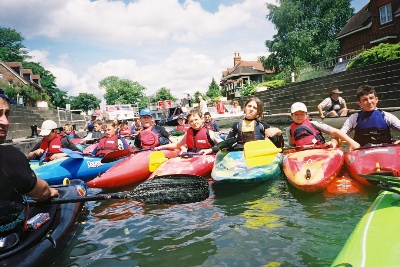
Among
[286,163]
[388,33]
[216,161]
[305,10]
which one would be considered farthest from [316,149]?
[305,10]

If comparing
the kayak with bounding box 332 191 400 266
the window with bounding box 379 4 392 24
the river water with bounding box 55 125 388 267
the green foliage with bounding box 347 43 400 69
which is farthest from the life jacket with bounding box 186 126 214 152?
the window with bounding box 379 4 392 24

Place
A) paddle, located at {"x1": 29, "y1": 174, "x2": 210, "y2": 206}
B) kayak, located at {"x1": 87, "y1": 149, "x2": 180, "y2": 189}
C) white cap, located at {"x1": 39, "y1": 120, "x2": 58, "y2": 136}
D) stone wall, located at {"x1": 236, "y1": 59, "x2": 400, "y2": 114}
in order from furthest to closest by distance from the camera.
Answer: stone wall, located at {"x1": 236, "y1": 59, "x2": 400, "y2": 114}
white cap, located at {"x1": 39, "y1": 120, "x2": 58, "y2": 136}
kayak, located at {"x1": 87, "y1": 149, "x2": 180, "y2": 189}
paddle, located at {"x1": 29, "y1": 174, "x2": 210, "y2": 206}

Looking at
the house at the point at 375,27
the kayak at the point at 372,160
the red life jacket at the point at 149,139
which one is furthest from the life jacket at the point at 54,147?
the house at the point at 375,27

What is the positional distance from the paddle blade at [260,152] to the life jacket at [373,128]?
118cm

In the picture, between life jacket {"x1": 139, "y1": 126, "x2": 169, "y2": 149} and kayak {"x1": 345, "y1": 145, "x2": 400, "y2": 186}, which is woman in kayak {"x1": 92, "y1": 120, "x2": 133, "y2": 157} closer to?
life jacket {"x1": 139, "y1": 126, "x2": 169, "y2": 149}

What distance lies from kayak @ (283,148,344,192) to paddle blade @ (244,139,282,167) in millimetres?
327

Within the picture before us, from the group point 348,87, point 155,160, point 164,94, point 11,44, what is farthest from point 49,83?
point 155,160

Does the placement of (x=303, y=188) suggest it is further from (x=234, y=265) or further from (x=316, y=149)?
(x=234, y=265)

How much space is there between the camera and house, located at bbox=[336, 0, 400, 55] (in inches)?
810

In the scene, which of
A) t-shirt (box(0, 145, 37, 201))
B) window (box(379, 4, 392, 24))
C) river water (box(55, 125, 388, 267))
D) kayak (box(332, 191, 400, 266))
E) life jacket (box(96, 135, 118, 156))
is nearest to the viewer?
kayak (box(332, 191, 400, 266))

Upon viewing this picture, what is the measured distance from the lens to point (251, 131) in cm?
548

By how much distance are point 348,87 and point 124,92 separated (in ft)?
241

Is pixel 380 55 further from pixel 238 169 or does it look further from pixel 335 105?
pixel 238 169

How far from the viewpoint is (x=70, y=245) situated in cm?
337
